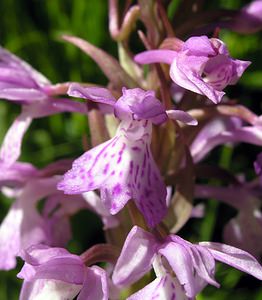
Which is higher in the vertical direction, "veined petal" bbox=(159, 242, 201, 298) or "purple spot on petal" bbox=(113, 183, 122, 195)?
"purple spot on petal" bbox=(113, 183, 122, 195)

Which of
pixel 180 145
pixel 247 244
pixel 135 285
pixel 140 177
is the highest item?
pixel 140 177

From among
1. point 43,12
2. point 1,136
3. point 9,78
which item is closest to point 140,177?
point 9,78

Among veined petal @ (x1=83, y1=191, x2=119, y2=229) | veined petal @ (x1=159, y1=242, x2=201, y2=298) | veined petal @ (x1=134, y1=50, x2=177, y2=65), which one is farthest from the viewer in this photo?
veined petal @ (x1=83, y1=191, x2=119, y2=229)

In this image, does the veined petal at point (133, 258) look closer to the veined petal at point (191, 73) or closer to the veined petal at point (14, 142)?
the veined petal at point (191, 73)

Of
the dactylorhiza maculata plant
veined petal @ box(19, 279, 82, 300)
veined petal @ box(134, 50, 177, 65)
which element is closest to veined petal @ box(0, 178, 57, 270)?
the dactylorhiza maculata plant

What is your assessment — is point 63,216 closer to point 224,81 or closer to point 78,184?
point 78,184

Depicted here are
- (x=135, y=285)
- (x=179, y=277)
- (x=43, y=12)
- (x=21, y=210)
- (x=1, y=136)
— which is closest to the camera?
(x=179, y=277)

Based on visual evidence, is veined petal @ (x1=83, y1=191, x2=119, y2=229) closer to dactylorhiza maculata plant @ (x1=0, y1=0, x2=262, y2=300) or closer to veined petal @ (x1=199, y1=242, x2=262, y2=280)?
dactylorhiza maculata plant @ (x1=0, y1=0, x2=262, y2=300)

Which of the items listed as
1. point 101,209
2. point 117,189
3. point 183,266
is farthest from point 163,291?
point 101,209
